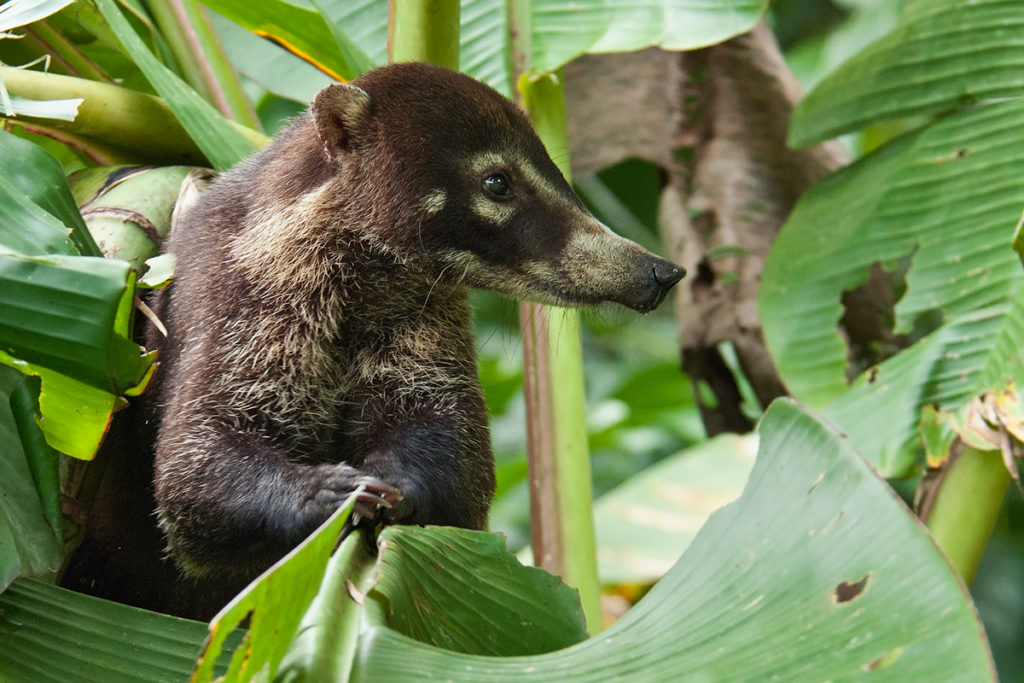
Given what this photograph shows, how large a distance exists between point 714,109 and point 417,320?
73.5 inches

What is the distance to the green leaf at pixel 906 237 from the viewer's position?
2.91 meters

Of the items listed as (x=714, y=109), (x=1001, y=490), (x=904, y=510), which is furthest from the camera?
(x=714, y=109)

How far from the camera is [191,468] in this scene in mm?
2080

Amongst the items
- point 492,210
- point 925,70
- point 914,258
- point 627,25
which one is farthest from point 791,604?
point 925,70

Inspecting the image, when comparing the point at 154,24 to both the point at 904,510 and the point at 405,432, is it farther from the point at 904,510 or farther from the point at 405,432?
the point at 904,510

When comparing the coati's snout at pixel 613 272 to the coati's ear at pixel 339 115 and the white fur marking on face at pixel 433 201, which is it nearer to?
the white fur marking on face at pixel 433 201

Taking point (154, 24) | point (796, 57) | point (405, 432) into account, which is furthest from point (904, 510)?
point (796, 57)

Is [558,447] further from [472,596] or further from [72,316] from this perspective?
[72,316]

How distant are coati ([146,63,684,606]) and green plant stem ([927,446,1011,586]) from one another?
1067 mm

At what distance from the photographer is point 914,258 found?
3068 mm

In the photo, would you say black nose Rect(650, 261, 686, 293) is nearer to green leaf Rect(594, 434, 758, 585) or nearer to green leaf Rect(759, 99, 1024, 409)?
green leaf Rect(759, 99, 1024, 409)

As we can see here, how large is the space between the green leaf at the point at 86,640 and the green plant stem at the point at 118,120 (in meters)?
1.20

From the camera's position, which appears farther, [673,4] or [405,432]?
[673,4]

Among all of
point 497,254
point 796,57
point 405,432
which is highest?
point 497,254
